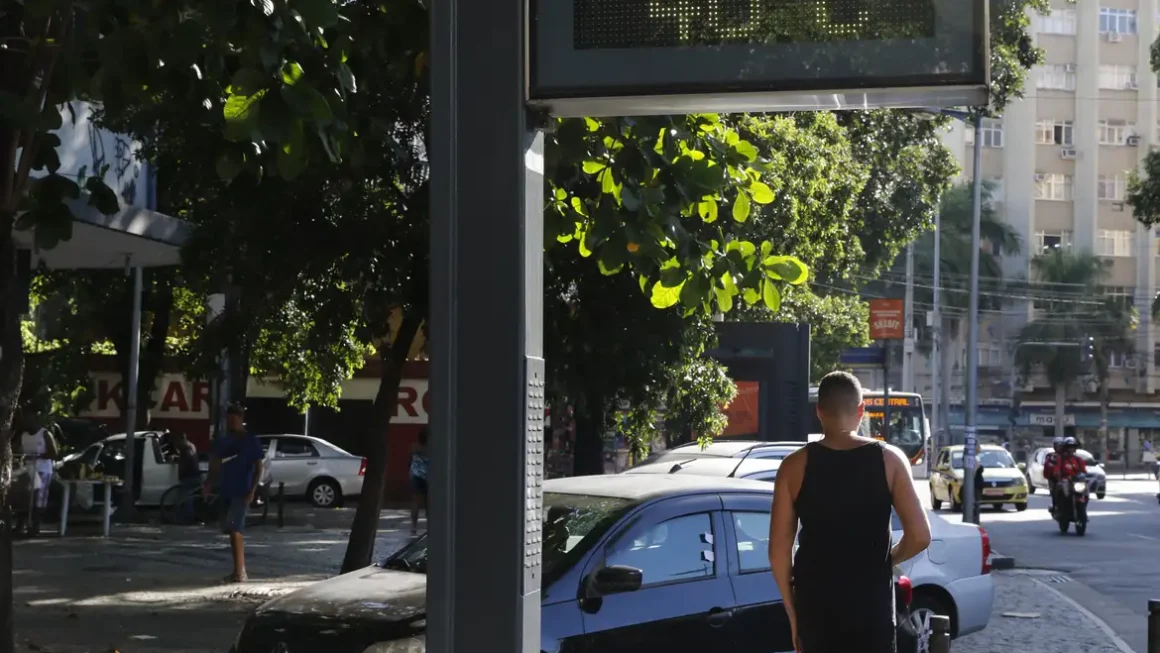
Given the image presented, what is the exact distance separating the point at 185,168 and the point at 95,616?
404cm

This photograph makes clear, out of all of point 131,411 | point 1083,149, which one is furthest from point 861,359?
point 131,411

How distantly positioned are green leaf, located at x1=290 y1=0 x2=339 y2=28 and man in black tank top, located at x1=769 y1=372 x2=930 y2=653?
2.66 metres

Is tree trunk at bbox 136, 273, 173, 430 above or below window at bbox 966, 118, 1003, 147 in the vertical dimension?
below

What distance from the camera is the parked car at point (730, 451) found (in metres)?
16.3

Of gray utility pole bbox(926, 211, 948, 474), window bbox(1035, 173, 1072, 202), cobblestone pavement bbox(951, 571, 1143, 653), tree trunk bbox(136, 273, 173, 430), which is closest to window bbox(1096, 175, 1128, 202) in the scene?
window bbox(1035, 173, 1072, 202)

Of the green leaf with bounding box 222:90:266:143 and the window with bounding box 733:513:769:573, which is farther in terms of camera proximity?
the window with bounding box 733:513:769:573

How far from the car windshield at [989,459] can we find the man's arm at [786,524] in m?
33.9

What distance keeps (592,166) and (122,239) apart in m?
11.3

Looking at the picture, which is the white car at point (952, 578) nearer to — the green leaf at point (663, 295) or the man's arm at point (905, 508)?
the green leaf at point (663, 295)

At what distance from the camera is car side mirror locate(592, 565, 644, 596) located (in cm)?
698

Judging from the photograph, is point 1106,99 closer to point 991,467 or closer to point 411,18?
point 991,467

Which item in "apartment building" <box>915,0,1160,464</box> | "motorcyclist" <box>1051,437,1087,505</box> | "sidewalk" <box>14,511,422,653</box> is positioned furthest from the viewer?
"apartment building" <box>915,0,1160,464</box>

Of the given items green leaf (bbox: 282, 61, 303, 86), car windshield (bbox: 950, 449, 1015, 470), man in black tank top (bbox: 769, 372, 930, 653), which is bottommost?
car windshield (bbox: 950, 449, 1015, 470)

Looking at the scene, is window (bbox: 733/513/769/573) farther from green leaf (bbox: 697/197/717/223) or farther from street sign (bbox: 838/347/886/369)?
street sign (bbox: 838/347/886/369)
